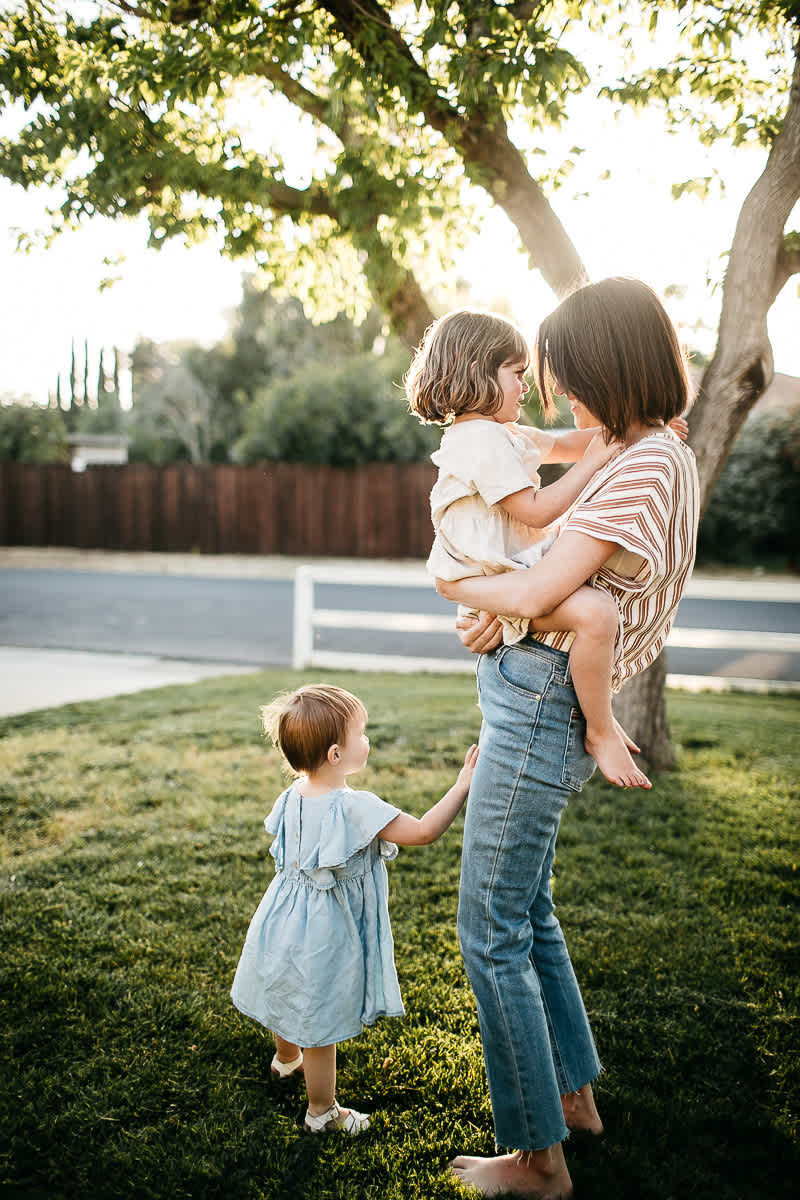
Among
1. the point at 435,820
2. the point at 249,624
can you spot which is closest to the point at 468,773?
the point at 435,820

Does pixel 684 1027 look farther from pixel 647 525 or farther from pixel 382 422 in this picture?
pixel 382 422

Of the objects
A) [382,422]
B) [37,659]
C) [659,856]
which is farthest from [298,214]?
[382,422]

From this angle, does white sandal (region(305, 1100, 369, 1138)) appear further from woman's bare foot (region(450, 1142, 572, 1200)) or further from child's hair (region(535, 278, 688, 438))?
child's hair (region(535, 278, 688, 438))

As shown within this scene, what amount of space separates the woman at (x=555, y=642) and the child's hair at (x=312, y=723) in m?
0.49

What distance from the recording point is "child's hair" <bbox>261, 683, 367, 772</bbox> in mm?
2391

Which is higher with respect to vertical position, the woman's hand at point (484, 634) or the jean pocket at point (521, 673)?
the woman's hand at point (484, 634)

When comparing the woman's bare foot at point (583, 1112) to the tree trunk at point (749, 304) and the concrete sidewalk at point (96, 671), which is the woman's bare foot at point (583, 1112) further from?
the concrete sidewalk at point (96, 671)

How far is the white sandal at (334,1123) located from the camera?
2.45 metres

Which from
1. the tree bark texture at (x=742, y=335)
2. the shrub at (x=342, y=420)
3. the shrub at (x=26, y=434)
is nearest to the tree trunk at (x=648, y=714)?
the tree bark texture at (x=742, y=335)

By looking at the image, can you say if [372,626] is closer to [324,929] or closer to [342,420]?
[324,929]

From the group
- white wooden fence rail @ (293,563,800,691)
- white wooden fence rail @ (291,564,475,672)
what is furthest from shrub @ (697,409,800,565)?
white wooden fence rail @ (291,564,475,672)

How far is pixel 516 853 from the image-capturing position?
1.97m

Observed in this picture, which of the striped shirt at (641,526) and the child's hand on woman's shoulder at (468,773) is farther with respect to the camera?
the child's hand on woman's shoulder at (468,773)

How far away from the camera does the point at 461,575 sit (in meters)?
2.02
